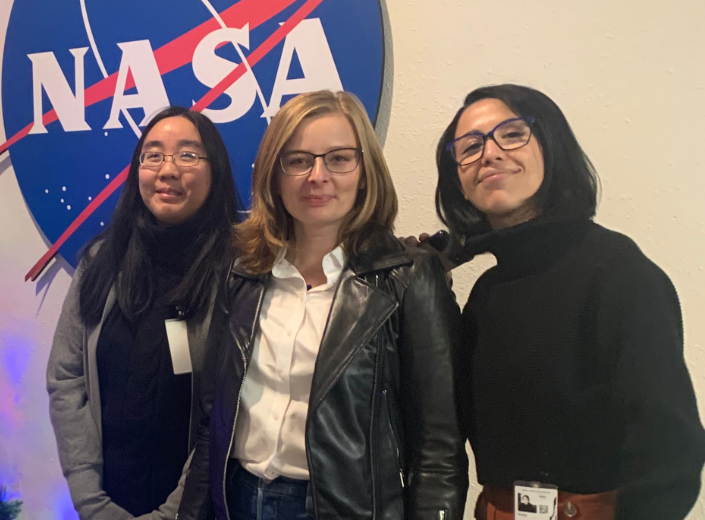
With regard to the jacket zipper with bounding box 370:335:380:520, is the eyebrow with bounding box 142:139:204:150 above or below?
above

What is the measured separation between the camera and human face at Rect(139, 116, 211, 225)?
133cm

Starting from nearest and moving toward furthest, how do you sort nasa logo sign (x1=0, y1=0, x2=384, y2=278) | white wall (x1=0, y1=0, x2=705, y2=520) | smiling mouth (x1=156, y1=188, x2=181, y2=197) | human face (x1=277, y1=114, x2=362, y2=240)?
human face (x1=277, y1=114, x2=362, y2=240) < white wall (x1=0, y1=0, x2=705, y2=520) < smiling mouth (x1=156, y1=188, x2=181, y2=197) < nasa logo sign (x1=0, y1=0, x2=384, y2=278)

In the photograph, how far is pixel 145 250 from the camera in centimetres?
136

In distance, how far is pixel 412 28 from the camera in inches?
55.2

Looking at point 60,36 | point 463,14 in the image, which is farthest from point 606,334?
point 60,36

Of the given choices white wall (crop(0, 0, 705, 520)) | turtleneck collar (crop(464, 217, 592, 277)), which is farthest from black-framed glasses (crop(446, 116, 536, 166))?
white wall (crop(0, 0, 705, 520))

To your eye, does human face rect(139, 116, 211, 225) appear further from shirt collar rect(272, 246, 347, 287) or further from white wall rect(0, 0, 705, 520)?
white wall rect(0, 0, 705, 520)

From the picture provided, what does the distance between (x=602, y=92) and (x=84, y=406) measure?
168 centimetres

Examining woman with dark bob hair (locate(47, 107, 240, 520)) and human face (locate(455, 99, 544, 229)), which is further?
woman with dark bob hair (locate(47, 107, 240, 520))

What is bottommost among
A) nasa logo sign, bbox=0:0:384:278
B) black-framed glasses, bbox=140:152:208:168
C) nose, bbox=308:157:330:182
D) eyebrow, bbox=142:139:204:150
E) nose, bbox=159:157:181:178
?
nose, bbox=308:157:330:182

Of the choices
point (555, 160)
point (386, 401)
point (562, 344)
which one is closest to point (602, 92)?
point (555, 160)

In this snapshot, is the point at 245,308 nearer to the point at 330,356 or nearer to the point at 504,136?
the point at 330,356

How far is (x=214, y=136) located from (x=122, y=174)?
56 cm

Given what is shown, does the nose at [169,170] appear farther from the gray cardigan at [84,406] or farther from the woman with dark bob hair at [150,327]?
the gray cardigan at [84,406]
